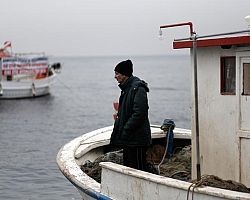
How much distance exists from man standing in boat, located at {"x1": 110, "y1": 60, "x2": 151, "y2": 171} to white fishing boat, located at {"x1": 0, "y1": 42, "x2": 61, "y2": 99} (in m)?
31.4

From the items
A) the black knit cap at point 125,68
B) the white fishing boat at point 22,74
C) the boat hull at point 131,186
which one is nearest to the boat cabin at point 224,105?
the black knit cap at point 125,68

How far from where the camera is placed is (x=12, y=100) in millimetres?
38406

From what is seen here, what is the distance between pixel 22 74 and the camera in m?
38.4

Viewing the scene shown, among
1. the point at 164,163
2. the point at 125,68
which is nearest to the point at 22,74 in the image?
the point at 164,163

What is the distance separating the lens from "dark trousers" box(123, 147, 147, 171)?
21.3ft

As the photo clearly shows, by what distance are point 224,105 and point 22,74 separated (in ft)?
109

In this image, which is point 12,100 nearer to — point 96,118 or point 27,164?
point 96,118

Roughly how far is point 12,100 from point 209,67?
1303 inches

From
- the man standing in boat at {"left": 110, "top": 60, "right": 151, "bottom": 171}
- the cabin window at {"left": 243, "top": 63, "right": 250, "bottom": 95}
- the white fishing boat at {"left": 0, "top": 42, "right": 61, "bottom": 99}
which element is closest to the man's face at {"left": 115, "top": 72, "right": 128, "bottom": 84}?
the man standing in boat at {"left": 110, "top": 60, "right": 151, "bottom": 171}

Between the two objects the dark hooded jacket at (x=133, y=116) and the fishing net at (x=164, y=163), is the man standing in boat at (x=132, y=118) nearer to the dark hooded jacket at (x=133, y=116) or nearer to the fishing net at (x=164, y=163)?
the dark hooded jacket at (x=133, y=116)

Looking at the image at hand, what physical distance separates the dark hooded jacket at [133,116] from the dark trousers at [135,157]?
124mm

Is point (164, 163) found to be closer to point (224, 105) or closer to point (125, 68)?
point (224, 105)

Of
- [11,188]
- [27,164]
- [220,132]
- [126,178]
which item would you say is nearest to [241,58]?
[220,132]

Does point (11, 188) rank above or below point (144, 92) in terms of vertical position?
below
